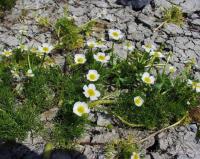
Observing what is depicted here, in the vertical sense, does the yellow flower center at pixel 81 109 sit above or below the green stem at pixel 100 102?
above

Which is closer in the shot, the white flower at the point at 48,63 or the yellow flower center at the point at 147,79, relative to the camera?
the yellow flower center at the point at 147,79

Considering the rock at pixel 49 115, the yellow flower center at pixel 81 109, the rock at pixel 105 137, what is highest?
the yellow flower center at pixel 81 109

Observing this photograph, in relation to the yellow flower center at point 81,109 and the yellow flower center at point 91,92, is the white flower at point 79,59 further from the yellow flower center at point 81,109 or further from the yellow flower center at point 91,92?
the yellow flower center at point 81,109

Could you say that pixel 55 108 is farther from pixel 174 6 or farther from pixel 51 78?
pixel 174 6

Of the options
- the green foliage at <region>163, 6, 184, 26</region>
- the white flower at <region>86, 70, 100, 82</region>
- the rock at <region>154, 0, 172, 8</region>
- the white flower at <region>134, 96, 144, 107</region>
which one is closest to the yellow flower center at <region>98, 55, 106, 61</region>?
the white flower at <region>86, 70, 100, 82</region>

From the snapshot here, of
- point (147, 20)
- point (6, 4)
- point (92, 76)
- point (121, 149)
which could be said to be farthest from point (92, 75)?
point (6, 4)

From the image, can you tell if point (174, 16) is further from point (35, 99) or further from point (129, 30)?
point (35, 99)

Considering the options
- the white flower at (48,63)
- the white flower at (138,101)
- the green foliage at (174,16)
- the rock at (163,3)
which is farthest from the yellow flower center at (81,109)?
the rock at (163,3)
